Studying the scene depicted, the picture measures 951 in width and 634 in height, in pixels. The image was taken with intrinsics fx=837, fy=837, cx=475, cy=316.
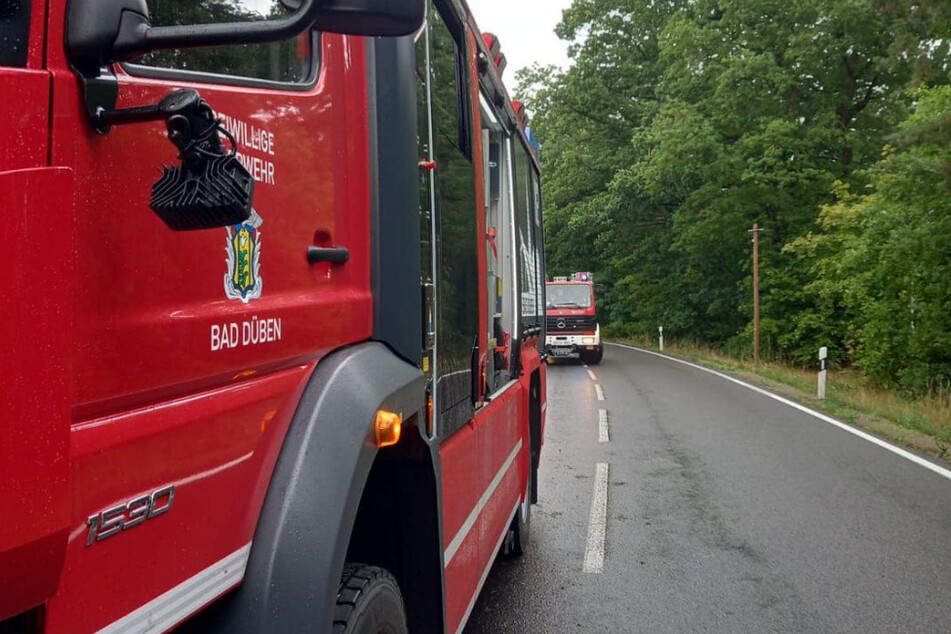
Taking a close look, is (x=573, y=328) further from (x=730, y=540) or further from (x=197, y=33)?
(x=197, y=33)

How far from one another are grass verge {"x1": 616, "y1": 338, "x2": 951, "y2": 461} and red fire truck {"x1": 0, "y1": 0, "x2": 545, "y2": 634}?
853 cm

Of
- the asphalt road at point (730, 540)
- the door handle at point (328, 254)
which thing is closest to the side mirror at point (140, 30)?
the door handle at point (328, 254)

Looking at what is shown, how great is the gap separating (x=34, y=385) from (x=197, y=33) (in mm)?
529

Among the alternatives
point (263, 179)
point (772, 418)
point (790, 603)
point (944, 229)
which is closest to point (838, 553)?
point (790, 603)

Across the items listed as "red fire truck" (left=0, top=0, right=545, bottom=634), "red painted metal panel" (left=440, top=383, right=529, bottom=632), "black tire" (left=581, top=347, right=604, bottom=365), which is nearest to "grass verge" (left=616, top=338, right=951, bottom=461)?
"black tire" (left=581, top=347, right=604, bottom=365)

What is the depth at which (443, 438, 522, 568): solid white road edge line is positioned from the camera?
8.83ft

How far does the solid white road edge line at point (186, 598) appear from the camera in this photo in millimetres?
1294

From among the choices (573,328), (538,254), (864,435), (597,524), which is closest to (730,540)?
(597,524)

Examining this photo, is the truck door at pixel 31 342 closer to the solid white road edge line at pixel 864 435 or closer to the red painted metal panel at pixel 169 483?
the red painted metal panel at pixel 169 483

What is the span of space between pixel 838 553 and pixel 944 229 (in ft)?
36.7

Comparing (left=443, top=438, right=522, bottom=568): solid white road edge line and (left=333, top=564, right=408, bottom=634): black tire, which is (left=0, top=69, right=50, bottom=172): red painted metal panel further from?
(left=443, top=438, right=522, bottom=568): solid white road edge line

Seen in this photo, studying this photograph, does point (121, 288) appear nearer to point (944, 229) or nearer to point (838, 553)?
point (838, 553)

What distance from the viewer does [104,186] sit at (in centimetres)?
126

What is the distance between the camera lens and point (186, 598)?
1426mm
